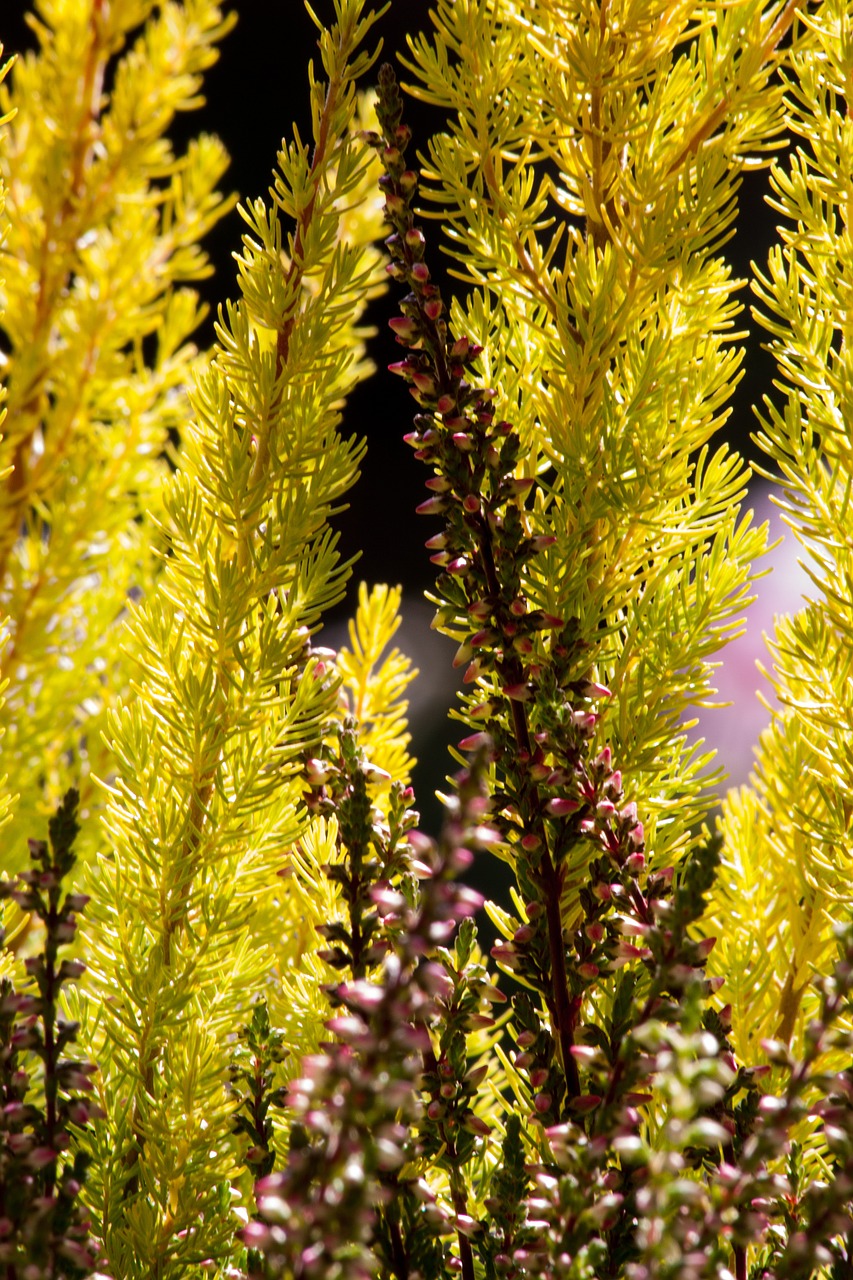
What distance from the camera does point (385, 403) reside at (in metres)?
1.16

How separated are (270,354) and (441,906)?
22 centimetres

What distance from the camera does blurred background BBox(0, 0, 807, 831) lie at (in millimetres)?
1133

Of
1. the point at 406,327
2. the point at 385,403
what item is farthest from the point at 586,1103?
the point at 385,403

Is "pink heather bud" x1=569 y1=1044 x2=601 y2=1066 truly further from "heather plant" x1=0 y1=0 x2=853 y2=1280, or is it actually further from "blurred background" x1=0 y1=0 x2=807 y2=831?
"blurred background" x1=0 y1=0 x2=807 y2=831

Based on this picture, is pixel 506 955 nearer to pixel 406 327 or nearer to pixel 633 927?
pixel 633 927

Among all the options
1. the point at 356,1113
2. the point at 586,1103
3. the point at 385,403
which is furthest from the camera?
the point at 385,403

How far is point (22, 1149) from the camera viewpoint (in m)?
0.25

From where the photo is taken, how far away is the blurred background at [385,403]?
1.13 m

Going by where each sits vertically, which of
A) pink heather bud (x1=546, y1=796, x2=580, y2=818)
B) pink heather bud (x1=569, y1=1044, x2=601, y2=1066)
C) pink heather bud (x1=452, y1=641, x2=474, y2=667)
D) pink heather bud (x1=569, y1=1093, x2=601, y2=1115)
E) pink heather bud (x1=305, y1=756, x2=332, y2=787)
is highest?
pink heather bud (x1=452, y1=641, x2=474, y2=667)

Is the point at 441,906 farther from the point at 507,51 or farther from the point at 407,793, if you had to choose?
the point at 507,51

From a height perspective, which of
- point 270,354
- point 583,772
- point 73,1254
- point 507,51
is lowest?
point 73,1254

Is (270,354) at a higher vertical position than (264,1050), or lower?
higher

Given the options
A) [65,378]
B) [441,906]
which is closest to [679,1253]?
[441,906]

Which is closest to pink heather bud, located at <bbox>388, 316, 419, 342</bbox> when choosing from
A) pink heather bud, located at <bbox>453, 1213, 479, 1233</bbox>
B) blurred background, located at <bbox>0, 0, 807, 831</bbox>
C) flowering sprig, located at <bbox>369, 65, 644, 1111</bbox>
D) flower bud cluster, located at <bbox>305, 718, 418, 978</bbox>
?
→ flowering sprig, located at <bbox>369, 65, 644, 1111</bbox>
